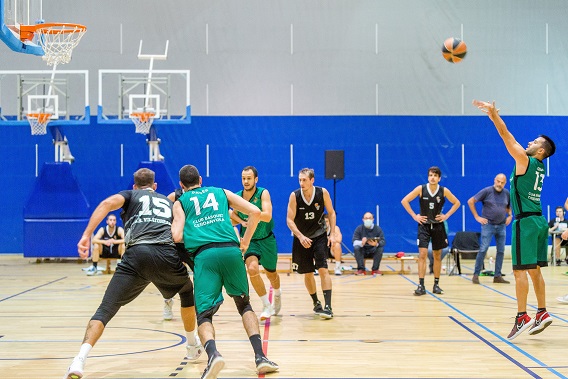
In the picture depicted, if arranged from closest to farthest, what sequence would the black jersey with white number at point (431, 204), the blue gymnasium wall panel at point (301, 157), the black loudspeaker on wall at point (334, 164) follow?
the black jersey with white number at point (431, 204) → the black loudspeaker on wall at point (334, 164) → the blue gymnasium wall panel at point (301, 157)

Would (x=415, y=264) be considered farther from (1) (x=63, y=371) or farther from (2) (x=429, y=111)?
(1) (x=63, y=371)

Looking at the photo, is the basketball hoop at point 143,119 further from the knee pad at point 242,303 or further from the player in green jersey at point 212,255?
the knee pad at point 242,303

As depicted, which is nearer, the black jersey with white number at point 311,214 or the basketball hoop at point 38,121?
the black jersey with white number at point 311,214

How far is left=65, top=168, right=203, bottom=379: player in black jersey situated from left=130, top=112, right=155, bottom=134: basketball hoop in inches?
402

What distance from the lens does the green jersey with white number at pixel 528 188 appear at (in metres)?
7.59

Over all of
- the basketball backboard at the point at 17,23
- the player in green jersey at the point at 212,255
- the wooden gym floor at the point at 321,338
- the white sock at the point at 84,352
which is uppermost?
the basketball backboard at the point at 17,23

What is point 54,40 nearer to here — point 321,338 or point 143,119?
point 143,119

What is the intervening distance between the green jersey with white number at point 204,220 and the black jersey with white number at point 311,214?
3.24 meters

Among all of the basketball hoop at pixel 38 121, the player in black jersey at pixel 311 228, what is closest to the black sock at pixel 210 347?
the player in black jersey at pixel 311 228

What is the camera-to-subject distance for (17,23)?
444 inches

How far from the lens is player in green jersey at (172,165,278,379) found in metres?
5.85

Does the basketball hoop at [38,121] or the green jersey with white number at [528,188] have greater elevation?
the basketball hoop at [38,121]

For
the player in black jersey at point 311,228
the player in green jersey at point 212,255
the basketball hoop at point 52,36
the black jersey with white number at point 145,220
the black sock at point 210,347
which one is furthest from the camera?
the basketball hoop at point 52,36

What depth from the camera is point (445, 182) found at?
64.8 ft
